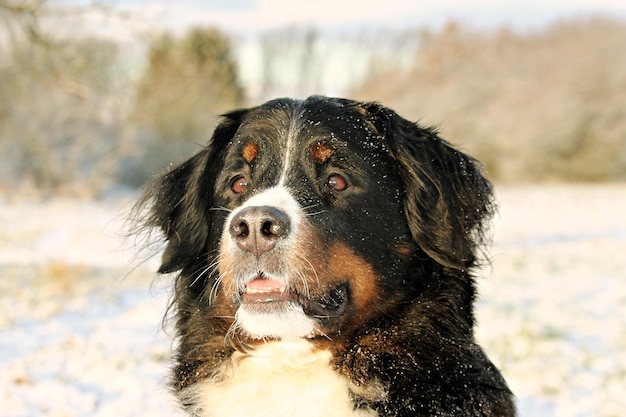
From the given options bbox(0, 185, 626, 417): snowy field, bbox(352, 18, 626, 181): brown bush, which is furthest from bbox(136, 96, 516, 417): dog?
bbox(352, 18, 626, 181): brown bush

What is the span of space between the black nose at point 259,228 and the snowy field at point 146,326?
1.34 m

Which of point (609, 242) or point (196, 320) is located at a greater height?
point (609, 242)

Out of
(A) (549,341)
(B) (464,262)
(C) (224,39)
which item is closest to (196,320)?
(B) (464,262)

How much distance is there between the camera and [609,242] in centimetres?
1673

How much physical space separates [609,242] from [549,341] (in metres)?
9.98

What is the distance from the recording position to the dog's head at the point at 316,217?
3299mm

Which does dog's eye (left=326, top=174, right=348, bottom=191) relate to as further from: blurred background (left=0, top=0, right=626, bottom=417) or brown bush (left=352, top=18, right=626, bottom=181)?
brown bush (left=352, top=18, right=626, bottom=181)

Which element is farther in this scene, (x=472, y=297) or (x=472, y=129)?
(x=472, y=129)

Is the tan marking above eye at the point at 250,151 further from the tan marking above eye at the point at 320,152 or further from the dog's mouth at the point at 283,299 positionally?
the dog's mouth at the point at 283,299

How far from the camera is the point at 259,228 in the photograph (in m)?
3.17

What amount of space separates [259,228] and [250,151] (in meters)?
0.81

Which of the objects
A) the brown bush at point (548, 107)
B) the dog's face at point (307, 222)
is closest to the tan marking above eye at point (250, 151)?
the dog's face at point (307, 222)

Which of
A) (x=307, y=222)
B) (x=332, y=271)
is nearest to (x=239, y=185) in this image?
(x=307, y=222)

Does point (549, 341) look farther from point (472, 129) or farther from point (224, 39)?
point (224, 39)
